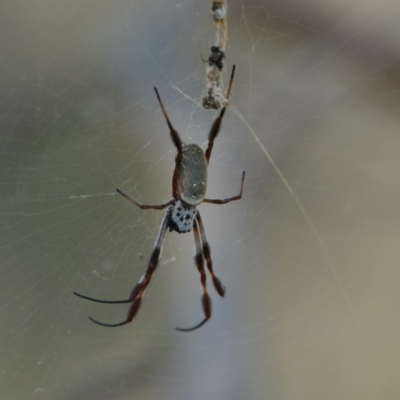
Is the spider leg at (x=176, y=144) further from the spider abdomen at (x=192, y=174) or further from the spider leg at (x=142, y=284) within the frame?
the spider leg at (x=142, y=284)

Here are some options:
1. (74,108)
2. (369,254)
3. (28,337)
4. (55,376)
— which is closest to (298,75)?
(74,108)

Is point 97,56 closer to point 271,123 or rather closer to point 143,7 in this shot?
point 143,7

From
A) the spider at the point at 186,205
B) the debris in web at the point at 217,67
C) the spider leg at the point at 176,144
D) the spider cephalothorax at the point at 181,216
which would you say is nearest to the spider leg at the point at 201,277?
the spider at the point at 186,205

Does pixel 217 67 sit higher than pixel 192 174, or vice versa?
pixel 217 67

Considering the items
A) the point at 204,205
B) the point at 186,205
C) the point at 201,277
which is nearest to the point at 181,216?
the point at 186,205

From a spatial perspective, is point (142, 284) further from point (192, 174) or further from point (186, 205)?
point (192, 174)

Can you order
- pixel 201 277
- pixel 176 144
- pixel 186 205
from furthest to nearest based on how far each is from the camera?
pixel 201 277 → pixel 186 205 → pixel 176 144
